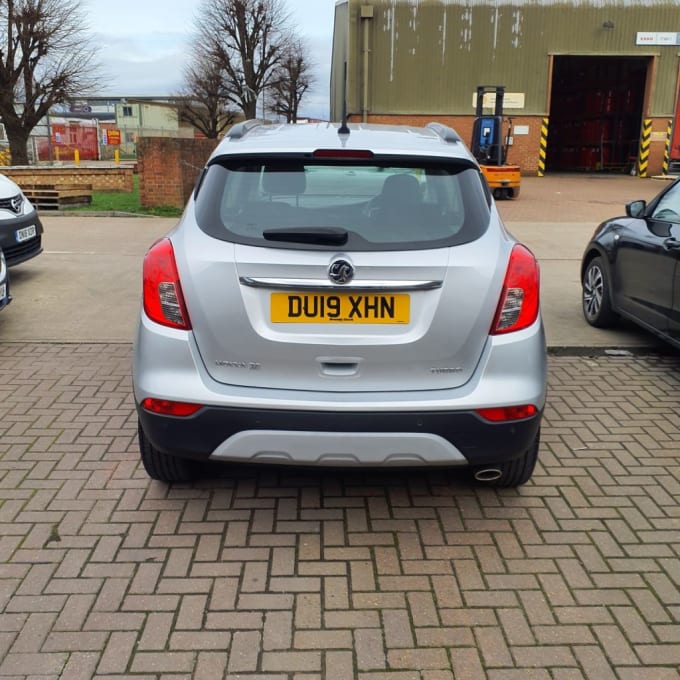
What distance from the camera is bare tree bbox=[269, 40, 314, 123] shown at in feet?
143

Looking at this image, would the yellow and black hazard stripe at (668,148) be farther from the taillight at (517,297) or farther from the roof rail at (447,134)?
the taillight at (517,297)

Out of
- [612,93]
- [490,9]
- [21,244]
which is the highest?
[490,9]

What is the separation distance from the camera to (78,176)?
61.6ft

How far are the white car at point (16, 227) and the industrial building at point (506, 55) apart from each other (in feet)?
74.6

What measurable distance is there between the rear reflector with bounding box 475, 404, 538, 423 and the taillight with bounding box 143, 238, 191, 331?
1229mm

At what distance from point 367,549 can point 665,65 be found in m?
32.3

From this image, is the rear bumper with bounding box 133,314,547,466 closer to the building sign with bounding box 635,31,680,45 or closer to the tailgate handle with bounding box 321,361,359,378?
the tailgate handle with bounding box 321,361,359,378

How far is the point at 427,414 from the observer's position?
2.70m

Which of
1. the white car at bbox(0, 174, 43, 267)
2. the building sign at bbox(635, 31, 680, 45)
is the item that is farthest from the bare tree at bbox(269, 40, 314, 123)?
the white car at bbox(0, 174, 43, 267)

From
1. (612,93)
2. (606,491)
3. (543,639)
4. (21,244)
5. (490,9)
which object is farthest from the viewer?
(612,93)

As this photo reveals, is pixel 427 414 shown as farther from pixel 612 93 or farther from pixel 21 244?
pixel 612 93

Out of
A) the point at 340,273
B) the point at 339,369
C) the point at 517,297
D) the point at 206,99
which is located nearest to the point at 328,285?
the point at 340,273

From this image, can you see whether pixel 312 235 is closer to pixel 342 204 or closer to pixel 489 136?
pixel 342 204

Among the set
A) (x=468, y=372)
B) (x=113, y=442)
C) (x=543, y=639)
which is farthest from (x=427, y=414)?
(x=113, y=442)
